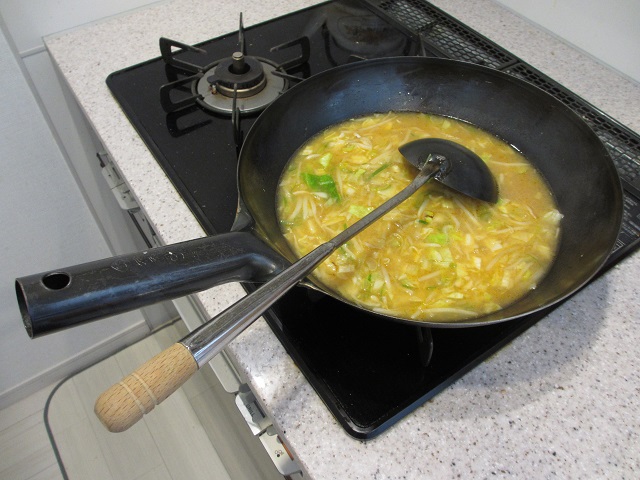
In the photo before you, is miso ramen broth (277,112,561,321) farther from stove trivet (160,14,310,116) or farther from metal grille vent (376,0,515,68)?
metal grille vent (376,0,515,68)

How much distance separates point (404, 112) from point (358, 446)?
71 cm

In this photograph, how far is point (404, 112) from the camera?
44.9 inches

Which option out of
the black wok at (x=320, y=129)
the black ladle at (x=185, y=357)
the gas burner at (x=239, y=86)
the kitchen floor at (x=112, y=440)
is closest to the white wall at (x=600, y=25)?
the black wok at (x=320, y=129)

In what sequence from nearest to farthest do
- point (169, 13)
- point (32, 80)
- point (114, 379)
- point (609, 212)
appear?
point (609, 212)
point (32, 80)
point (169, 13)
point (114, 379)

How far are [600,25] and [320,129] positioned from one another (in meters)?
0.77

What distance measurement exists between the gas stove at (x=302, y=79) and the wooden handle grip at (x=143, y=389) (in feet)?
0.85

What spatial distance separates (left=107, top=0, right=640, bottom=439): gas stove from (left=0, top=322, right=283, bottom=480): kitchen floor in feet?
2.69

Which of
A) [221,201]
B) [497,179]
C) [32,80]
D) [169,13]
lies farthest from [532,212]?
[32,80]

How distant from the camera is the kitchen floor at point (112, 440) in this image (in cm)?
172

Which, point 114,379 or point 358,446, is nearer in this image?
point 358,446

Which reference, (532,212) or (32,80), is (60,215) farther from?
(532,212)

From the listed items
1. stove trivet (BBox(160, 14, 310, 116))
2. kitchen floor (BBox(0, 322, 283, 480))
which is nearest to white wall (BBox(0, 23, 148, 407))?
kitchen floor (BBox(0, 322, 283, 480))

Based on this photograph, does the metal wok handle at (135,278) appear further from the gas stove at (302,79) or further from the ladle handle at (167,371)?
the gas stove at (302,79)

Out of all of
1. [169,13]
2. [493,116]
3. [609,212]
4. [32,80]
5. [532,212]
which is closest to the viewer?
[609,212]
